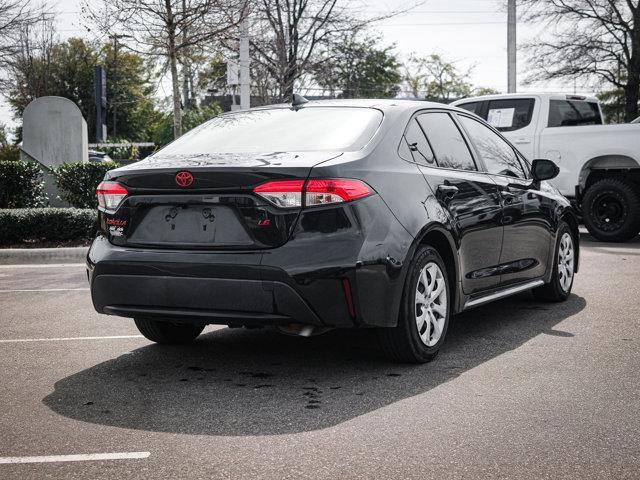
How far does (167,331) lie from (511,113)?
9.02 m

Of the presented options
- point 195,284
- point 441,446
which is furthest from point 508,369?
point 195,284

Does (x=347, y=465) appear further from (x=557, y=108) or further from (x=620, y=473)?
(x=557, y=108)

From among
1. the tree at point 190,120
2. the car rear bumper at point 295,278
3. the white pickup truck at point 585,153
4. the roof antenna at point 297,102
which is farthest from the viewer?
the tree at point 190,120

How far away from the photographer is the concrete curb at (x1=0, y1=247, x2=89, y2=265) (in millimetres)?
12336

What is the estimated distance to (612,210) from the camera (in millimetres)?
12945

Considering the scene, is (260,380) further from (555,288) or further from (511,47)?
(511,47)

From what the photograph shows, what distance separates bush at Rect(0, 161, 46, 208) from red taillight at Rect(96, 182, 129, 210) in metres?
10.3

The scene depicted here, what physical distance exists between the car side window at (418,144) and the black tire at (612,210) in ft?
24.9

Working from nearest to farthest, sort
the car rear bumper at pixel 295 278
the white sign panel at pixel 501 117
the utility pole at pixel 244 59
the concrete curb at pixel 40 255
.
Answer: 1. the car rear bumper at pixel 295 278
2. the concrete curb at pixel 40 255
3. the white sign panel at pixel 501 117
4. the utility pole at pixel 244 59

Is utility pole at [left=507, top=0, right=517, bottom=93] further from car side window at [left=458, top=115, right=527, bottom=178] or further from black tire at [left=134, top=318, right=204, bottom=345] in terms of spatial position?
black tire at [left=134, top=318, right=204, bottom=345]

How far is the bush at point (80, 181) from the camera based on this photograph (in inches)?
600

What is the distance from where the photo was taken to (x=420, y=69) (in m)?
67.6

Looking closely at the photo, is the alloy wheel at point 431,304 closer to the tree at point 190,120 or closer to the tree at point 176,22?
the tree at point 176,22

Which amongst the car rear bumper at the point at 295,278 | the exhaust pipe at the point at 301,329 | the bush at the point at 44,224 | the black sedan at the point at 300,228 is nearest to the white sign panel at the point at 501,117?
the bush at the point at 44,224
